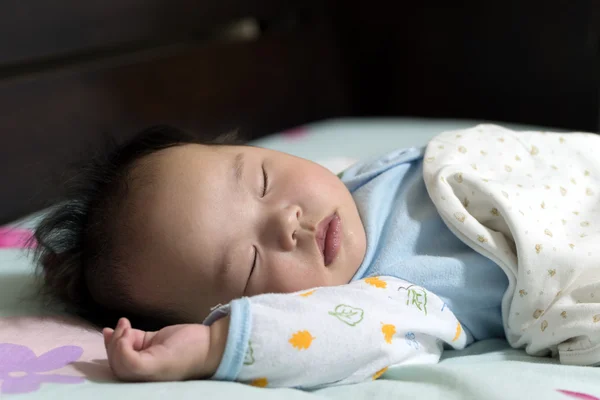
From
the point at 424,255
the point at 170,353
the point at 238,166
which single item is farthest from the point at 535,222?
the point at 170,353

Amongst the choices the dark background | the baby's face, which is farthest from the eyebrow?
the dark background

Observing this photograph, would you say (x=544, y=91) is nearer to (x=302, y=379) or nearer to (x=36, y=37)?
(x=36, y=37)

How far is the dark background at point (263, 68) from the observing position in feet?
5.17

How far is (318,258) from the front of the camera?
95 centimetres

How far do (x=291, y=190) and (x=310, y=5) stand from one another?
152cm

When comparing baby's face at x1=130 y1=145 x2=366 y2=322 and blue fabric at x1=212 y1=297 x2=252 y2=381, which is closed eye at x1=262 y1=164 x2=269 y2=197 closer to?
baby's face at x1=130 y1=145 x2=366 y2=322

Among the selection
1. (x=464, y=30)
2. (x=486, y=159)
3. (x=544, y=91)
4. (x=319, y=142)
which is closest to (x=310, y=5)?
(x=464, y=30)

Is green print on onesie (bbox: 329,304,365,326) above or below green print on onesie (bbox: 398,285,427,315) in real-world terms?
above

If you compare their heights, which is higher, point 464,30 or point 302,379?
point 464,30

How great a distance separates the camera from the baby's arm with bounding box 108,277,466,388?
2.51ft

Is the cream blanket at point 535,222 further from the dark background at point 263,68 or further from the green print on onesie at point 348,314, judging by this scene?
the dark background at point 263,68

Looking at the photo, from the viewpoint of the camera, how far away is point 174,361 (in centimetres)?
76

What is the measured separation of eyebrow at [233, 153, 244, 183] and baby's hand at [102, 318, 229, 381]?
9.8 inches

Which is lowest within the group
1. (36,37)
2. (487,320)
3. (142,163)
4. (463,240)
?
(487,320)
